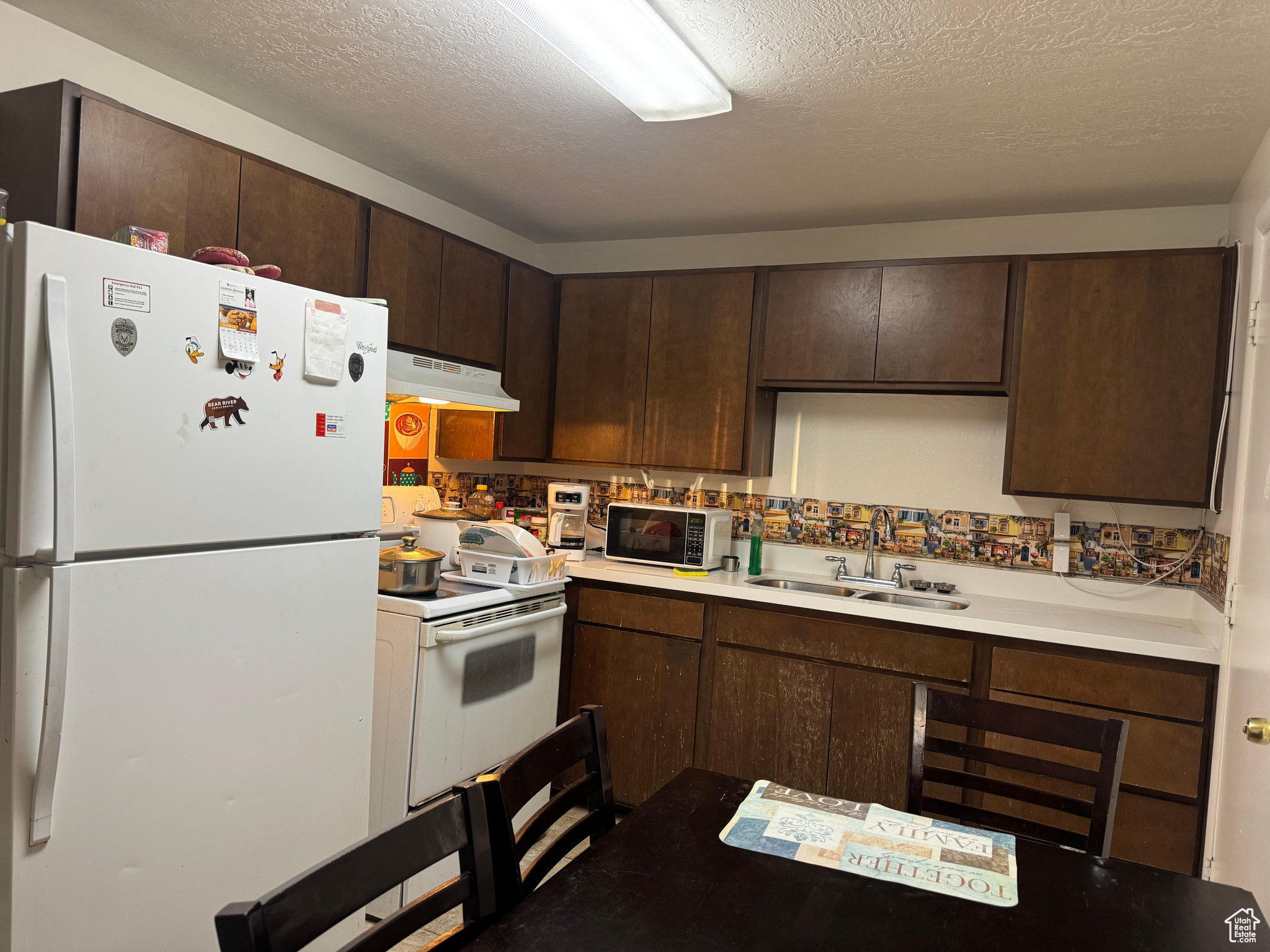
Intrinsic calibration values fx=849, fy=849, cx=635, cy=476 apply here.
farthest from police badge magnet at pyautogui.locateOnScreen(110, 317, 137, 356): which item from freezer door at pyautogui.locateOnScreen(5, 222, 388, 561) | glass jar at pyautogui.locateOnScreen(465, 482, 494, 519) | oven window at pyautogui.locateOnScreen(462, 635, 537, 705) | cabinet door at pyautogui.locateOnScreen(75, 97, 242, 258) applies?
glass jar at pyautogui.locateOnScreen(465, 482, 494, 519)

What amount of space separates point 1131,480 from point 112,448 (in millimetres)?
2962

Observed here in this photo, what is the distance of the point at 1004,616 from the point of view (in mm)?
2842

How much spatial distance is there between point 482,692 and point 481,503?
1.16 m

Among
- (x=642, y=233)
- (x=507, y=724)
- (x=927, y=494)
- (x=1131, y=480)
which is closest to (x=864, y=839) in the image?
(x=507, y=724)

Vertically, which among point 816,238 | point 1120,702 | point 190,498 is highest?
point 816,238

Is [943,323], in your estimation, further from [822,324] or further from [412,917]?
[412,917]

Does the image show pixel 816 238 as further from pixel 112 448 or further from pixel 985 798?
pixel 112 448

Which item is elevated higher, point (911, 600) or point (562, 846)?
point (911, 600)

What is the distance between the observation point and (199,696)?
5.87 feet

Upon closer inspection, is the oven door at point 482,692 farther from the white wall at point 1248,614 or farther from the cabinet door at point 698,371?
the white wall at point 1248,614

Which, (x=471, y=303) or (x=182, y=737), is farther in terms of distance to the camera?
(x=471, y=303)

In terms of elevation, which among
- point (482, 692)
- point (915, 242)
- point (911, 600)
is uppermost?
point (915, 242)

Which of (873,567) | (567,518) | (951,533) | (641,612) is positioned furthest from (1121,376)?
(567,518)

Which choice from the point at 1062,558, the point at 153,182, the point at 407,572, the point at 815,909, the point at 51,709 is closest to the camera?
the point at 815,909
